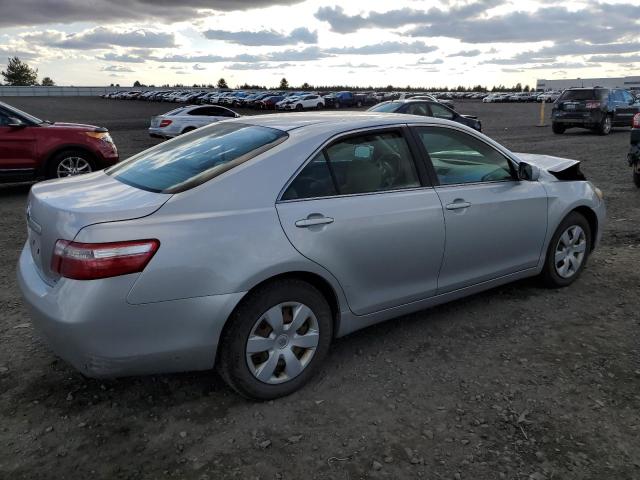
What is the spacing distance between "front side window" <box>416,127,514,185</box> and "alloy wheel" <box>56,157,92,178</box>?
713 centimetres

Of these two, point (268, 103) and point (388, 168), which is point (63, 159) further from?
point (268, 103)

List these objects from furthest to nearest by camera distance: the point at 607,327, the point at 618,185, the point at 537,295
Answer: the point at 618,185 → the point at 537,295 → the point at 607,327

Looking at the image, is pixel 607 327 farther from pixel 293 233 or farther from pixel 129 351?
pixel 129 351

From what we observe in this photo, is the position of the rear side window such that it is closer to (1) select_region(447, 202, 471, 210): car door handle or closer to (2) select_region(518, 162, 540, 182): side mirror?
(1) select_region(447, 202, 471, 210): car door handle

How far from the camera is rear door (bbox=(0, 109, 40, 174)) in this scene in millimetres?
8742

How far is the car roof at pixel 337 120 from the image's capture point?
3605mm

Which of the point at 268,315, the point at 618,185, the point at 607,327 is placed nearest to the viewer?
the point at 268,315

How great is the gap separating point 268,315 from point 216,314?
0.31m

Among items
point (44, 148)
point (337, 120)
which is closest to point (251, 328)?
point (337, 120)

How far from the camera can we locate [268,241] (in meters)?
2.97

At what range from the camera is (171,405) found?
3189 millimetres

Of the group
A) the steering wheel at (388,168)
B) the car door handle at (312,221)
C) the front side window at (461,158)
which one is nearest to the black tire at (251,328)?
the car door handle at (312,221)

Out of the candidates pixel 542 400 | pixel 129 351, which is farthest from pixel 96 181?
pixel 542 400

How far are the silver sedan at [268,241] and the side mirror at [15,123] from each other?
20.1 feet
